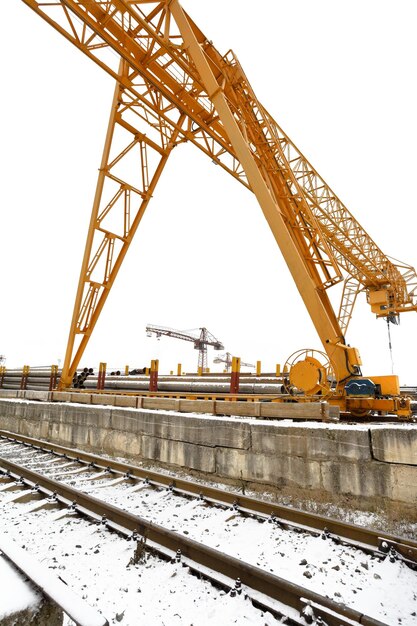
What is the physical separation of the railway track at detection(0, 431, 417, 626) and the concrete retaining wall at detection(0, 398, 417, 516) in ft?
3.20

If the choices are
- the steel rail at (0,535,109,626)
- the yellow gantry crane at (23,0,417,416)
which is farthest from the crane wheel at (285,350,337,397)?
the steel rail at (0,535,109,626)

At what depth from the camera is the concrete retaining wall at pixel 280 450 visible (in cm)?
468

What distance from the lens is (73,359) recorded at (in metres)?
15.3

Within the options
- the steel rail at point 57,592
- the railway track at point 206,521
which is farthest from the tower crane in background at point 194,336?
the steel rail at point 57,592

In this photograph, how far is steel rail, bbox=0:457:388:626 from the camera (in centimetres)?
241

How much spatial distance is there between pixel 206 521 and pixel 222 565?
1.34 metres

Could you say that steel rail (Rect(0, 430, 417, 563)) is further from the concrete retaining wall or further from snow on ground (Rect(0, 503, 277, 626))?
snow on ground (Rect(0, 503, 277, 626))

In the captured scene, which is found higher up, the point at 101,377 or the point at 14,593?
the point at 101,377

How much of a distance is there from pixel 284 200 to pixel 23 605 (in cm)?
1070

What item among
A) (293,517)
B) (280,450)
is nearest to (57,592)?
(293,517)

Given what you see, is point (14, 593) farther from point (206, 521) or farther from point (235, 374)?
point (235, 374)

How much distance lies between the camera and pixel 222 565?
123 inches

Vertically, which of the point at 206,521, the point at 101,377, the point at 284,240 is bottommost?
the point at 206,521

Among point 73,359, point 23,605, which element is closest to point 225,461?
point 23,605
